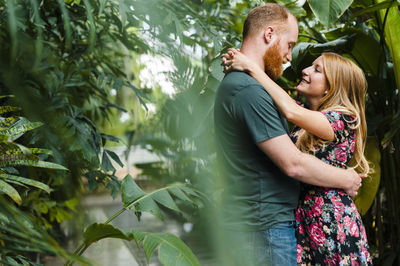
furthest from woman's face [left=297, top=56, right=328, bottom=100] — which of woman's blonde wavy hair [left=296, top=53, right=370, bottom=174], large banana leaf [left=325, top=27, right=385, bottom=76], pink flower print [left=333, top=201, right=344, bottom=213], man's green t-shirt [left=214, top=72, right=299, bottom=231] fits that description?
large banana leaf [left=325, top=27, right=385, bottom=76]

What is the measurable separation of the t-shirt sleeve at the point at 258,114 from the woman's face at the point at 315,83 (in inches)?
13.1

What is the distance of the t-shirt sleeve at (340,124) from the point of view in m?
1.33

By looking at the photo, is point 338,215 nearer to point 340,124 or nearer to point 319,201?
point 319,201

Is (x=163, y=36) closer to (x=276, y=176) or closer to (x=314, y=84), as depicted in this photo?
(x=276, y=176)

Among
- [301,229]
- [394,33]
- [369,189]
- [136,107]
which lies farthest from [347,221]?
[136,107]

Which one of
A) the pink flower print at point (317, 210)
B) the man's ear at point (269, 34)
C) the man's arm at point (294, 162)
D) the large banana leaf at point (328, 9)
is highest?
the large banana leaf at point (328, 9)

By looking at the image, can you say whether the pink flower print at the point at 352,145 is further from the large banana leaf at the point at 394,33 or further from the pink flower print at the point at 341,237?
the large banana leaf at the point at 394,33

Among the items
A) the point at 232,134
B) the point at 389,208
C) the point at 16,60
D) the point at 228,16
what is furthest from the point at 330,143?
the point at 228,16

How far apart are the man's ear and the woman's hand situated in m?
0.11

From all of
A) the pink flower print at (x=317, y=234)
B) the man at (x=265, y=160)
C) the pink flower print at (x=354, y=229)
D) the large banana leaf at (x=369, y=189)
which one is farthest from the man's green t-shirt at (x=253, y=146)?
the large banana leaf at (x=369, y=189)

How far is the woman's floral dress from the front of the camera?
1.33 m

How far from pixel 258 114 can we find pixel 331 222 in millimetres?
440

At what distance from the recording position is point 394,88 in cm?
229

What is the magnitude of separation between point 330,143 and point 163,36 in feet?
3.43
